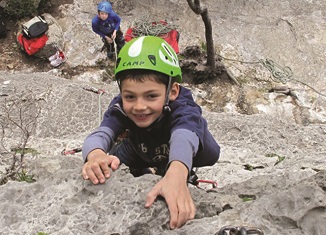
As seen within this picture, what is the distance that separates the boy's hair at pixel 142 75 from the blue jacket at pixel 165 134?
23cm

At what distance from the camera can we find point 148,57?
8.16 feet

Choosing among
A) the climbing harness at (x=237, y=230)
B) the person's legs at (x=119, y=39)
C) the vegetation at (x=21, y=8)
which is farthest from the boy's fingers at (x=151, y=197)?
the vegetation at (x=21, y=8)

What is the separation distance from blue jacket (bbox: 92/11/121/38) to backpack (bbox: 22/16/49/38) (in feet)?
7.06

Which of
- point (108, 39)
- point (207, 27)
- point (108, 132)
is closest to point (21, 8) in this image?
point (108, 39)

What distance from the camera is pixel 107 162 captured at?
2.38 meters

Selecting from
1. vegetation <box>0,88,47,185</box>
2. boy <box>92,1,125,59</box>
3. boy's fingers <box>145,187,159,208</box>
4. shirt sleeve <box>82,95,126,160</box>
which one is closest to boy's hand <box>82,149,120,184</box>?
shirt sleeve <box>82,95,126,160</box>

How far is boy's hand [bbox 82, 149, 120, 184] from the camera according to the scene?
228 cm

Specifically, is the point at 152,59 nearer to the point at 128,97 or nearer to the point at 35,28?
the point at 128,97

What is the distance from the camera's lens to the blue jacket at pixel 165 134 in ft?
8.09

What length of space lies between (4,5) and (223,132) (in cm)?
843

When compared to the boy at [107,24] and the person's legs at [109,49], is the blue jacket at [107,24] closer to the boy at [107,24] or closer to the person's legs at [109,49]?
the boy at [107,24]

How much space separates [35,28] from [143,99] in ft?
30.9

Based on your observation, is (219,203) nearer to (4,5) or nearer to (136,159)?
(136,159)

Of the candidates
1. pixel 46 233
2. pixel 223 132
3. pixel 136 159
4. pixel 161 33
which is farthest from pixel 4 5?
pixel 46 233
